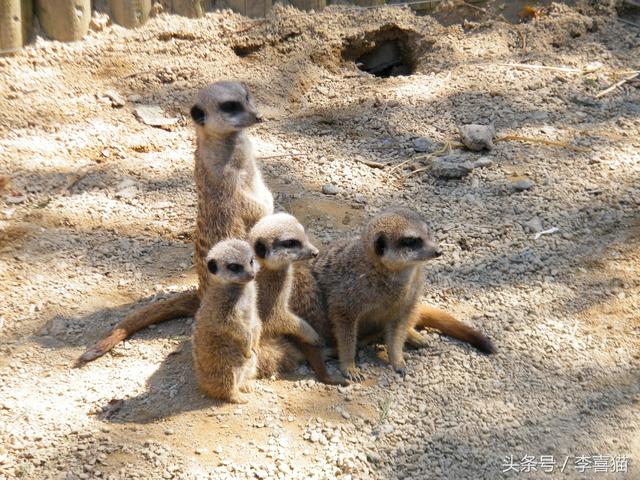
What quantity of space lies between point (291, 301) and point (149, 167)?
4.67 feet

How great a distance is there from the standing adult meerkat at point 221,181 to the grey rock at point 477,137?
51.0 inches

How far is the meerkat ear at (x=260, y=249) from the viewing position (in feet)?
10.1

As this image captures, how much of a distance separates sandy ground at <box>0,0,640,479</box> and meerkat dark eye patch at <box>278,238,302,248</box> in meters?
0.51

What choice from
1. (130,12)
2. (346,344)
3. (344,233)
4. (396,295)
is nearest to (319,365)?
(346,344)

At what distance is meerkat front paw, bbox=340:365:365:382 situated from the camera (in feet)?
10.1

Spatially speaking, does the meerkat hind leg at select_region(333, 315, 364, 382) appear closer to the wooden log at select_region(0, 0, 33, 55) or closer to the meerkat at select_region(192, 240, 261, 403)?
the meerkat at select_region(192, 240, 261, 403)

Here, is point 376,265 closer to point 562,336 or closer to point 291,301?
point 291,301

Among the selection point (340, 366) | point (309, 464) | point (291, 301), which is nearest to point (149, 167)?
point (291, 301)

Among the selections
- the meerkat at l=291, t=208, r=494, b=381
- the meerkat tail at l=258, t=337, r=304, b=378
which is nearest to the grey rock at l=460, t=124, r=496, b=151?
the meerkat at l=291, t=208, r=494, b=381

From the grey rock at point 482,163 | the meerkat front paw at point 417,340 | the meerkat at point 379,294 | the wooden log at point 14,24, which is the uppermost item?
the wooden log at point 14,24

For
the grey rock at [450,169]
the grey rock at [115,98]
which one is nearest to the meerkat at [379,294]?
the grey rock at [450,169]

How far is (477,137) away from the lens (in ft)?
14.0

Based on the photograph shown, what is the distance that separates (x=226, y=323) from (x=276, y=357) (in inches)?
14.6

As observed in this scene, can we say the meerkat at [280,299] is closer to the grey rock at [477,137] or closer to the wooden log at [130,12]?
the grey rock at [477,137]
